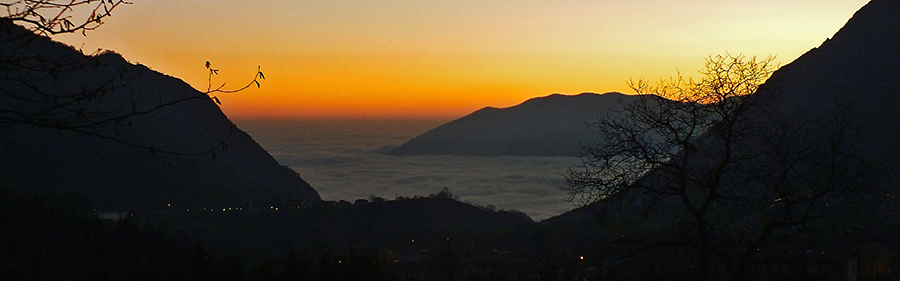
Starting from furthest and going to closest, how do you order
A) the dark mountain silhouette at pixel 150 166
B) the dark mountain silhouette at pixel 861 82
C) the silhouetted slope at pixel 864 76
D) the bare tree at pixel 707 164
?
the dark mountain silhouette at pixel 150 166, the silhouetted slope at pixel 864 76, the dark mountain silhouette at pixel 861 82, the bare tree at pixel 707 164

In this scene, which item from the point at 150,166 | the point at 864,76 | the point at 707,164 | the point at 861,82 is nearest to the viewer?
the point at 707,164

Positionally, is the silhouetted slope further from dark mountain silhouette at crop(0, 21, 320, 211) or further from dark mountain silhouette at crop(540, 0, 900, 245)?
dark mountain silhouette at crop(0, 21, 320, 211)

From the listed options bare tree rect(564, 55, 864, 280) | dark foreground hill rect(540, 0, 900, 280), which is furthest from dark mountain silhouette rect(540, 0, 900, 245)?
bare tree rect(564, 55, 864, 280)

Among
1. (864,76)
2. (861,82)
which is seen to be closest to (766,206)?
(861,82)

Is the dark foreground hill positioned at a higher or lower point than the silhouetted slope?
lower

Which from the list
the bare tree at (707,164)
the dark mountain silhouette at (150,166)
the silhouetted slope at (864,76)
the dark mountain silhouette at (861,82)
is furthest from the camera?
the dark mountain silhouette at (150,166)

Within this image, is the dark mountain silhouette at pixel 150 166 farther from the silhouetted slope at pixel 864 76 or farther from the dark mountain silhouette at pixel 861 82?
the silhouetted slope at pixel 864 76

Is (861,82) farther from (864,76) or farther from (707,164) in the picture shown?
(707,164)

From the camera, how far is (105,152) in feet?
186

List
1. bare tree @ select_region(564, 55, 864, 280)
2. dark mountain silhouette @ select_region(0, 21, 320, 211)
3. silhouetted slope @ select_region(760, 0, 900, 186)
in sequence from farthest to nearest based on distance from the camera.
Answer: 1. dark mountain silhouette @ select_region(0, 21, 320, 211)
2. silhouetted slope @ select_region(760, 0, 900, 186)
3. bare tree @ select_region(564, 55, 864, 280)

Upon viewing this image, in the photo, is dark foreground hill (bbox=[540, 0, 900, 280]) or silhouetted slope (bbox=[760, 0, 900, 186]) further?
silhouetted slope (bbox=[760, 0, 900, 186])

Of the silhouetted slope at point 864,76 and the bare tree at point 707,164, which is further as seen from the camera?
the silhouetted slope at point 864,76

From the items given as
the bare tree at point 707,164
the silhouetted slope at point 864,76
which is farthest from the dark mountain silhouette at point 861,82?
the bare tree at point 707,164

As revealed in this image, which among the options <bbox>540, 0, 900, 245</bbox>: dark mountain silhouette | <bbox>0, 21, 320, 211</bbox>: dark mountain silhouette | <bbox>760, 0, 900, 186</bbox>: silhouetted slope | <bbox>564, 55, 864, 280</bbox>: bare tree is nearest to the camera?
<bbox>564, 55, 864, 280</bbox>: bare tree
